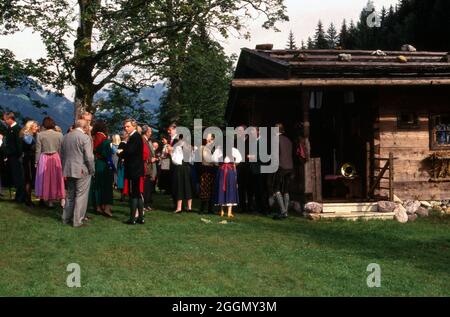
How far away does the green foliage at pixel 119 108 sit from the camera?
24.4 m

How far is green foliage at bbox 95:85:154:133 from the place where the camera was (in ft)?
79.9

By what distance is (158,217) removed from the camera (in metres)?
13.0

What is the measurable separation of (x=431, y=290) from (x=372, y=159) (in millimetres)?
8445

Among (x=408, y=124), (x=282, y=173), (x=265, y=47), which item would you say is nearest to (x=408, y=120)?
(x=408, y=124)

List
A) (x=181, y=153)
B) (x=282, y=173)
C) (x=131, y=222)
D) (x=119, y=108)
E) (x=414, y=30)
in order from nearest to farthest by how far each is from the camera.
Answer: (x=131, y=222), (x=282, y=173), (x=181, y=153), (x=119, y=108), (x=414, y=30)

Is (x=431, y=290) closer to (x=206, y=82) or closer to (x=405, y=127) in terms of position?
(x=405, y=127)

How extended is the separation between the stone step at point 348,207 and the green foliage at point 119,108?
41.5 feet

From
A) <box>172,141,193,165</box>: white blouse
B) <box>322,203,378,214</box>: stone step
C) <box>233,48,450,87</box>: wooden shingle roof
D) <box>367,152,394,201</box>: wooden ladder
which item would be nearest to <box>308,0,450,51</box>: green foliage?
<box>233,48,450,87</box>: wooden shingle roof

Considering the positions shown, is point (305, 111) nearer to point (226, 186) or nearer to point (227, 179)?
point (227, 179)

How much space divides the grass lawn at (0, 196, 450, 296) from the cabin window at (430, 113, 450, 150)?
119 inches

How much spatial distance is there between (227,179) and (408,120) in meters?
5.34

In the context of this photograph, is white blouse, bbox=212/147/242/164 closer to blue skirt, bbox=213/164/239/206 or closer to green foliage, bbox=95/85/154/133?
blue skirt, bbox=213/164/239/206

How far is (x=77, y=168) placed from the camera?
11.3 m

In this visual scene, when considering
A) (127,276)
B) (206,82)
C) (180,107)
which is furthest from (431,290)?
(206,82)
